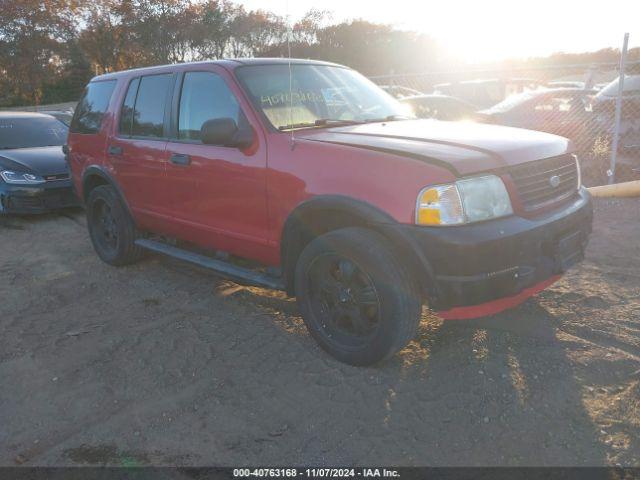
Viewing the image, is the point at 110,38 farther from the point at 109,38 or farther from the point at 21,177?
the point at 21,177

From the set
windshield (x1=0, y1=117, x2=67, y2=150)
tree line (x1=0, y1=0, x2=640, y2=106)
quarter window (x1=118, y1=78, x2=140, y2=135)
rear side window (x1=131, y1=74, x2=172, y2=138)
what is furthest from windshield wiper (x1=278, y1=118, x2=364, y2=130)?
tree line (x1=0, y1=0, x2=640, y2=106)

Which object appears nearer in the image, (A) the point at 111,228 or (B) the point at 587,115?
(A) the point at 111,228

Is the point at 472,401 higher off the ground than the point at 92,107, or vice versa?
the point at 92,107

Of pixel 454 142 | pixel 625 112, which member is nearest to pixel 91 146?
pixel 454 142

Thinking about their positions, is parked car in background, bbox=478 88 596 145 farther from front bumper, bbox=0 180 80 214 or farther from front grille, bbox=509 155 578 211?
front bumper, bbox=0 180 80 214

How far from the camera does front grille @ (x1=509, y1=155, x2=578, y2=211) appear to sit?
3230 millimetres

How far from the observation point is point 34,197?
24.4ft

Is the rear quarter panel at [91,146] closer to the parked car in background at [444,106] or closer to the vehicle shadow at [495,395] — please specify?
the vehicle shadow at [495,395]

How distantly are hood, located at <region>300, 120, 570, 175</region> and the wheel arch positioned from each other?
38cm

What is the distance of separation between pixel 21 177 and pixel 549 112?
28.1ft

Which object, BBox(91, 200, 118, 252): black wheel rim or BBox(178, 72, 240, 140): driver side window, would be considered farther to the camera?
BBox(91, 200, 118, 252): black wheel rim

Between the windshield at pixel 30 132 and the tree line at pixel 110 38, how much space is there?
66.2 feet

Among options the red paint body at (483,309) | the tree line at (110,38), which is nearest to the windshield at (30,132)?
the red paint body at (483,309)

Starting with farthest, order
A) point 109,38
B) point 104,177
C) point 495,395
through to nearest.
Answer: point 109,38
point 104,177
point 495,395
